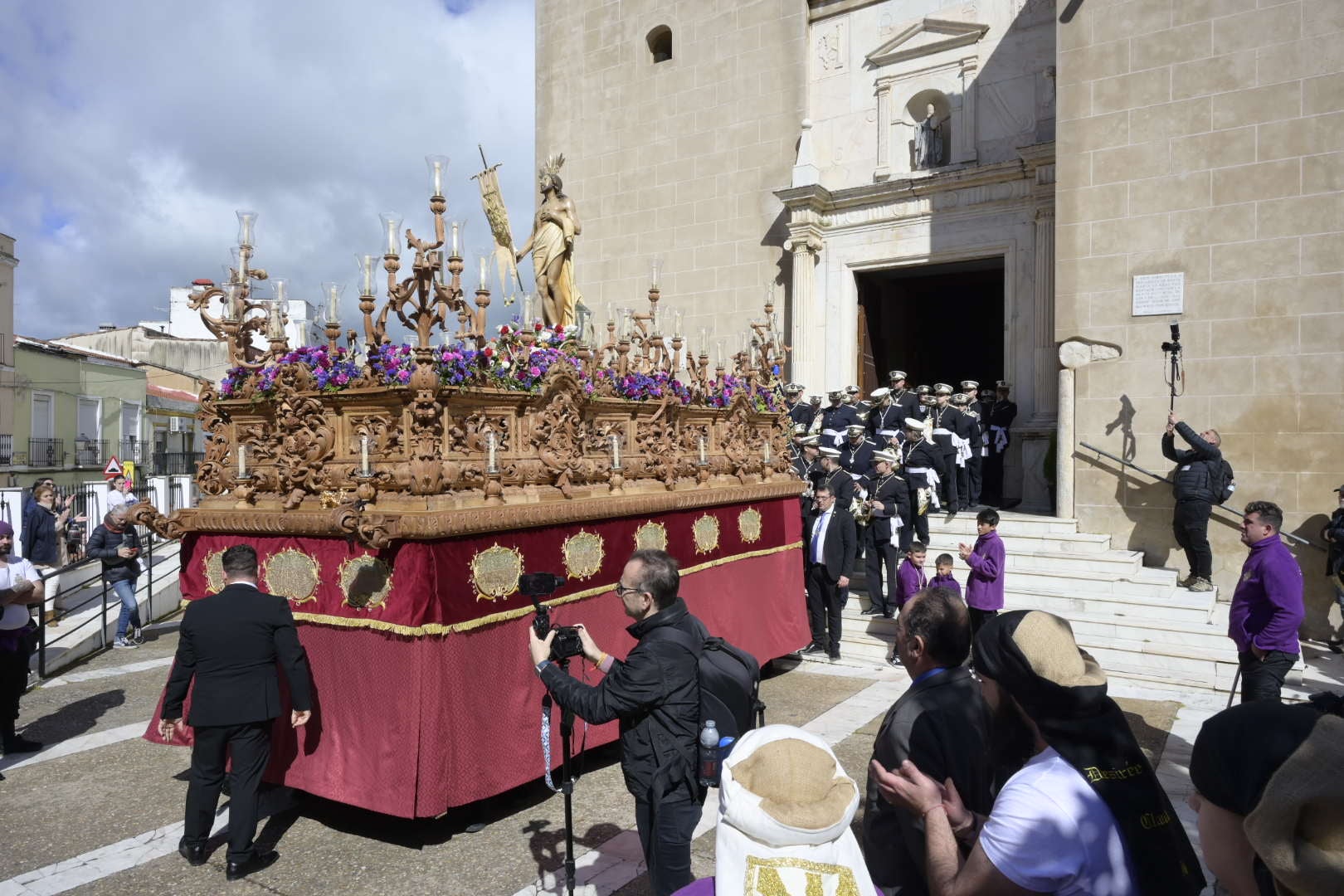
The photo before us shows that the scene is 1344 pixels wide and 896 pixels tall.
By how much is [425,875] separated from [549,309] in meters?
5.36

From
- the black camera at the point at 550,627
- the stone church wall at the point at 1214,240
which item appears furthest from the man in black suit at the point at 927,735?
the stone church wall at the point at 1214,240

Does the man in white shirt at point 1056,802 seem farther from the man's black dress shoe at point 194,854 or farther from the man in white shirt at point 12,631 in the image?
the man in white shirt at point 12,631

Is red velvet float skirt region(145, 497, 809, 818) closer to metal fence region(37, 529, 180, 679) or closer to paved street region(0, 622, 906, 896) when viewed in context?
paved street region(0, 622, 906, 896)

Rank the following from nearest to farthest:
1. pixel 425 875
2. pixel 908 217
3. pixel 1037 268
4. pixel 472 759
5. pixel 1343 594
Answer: pixel 425 875, pixel 472 759, pixel 1343 594, pixel 1037 268, pixel 908 217

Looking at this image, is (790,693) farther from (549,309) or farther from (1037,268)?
(1037,268)

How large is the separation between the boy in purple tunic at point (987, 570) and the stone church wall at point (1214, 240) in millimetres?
4278

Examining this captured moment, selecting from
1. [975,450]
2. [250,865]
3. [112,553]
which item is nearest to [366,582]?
[250,865]

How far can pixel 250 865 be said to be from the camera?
443 centimetres

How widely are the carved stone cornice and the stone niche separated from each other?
35.7 feet

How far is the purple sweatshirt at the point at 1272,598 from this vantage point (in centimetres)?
536

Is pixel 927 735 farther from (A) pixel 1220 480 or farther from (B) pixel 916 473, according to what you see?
(A) pixel 1220 480

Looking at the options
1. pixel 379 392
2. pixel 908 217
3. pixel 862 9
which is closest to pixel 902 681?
pixel 379 392

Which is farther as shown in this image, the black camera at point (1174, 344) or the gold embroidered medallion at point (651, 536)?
the black camera at point (1174, 344)

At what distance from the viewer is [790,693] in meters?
7.77
